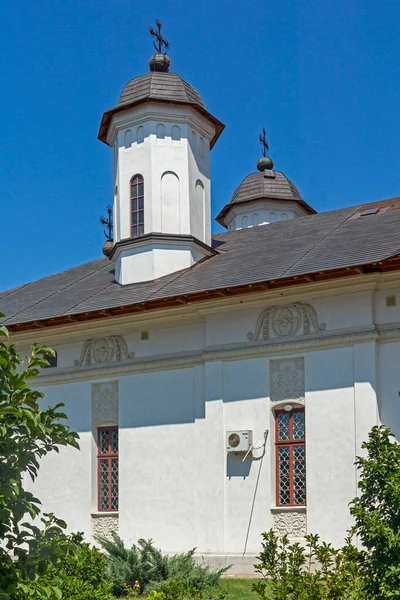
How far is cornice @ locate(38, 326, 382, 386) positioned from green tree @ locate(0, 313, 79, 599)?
365 inches

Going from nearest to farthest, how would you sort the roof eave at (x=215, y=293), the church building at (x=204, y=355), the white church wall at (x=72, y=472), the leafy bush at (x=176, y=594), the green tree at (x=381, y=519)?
the green tree at (x=381, y=519) < the leafy bush at (x=176, y=594) < the roof eave at (x=215, y=293) < the church building at (x=204, y=355) < the white church wall at (x=72, y=472)

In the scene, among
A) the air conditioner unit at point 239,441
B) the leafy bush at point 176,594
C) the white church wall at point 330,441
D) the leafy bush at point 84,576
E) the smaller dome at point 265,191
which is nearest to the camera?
the leafy bush at point 176,594

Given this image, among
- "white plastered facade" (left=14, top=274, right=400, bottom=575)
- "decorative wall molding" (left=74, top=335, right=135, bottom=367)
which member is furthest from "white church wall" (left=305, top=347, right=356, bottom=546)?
"decorative wall molding" (left=74, top=335, right=135, bottom=367)

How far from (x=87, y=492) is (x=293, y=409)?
15.9ft

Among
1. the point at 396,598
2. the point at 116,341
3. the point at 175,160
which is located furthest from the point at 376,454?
the point at 175,160

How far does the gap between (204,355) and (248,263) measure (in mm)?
2111

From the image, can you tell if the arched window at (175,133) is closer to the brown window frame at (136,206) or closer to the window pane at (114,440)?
the brown window frame at (136,206)

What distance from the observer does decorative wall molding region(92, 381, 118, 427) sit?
58.3 feet

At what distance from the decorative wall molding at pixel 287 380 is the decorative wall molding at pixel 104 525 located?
4196 mm

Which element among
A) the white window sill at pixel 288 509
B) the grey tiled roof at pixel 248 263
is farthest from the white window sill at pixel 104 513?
the grey tiled roof at pixel 248 263

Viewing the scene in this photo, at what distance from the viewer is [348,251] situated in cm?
1557

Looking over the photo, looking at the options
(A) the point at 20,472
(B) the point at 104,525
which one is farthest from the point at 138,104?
(A) the point at 20,472

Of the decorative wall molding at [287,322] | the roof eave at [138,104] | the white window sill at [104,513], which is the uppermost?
the roof eave at [138,104]

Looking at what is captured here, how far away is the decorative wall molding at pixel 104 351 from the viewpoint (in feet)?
58.2
